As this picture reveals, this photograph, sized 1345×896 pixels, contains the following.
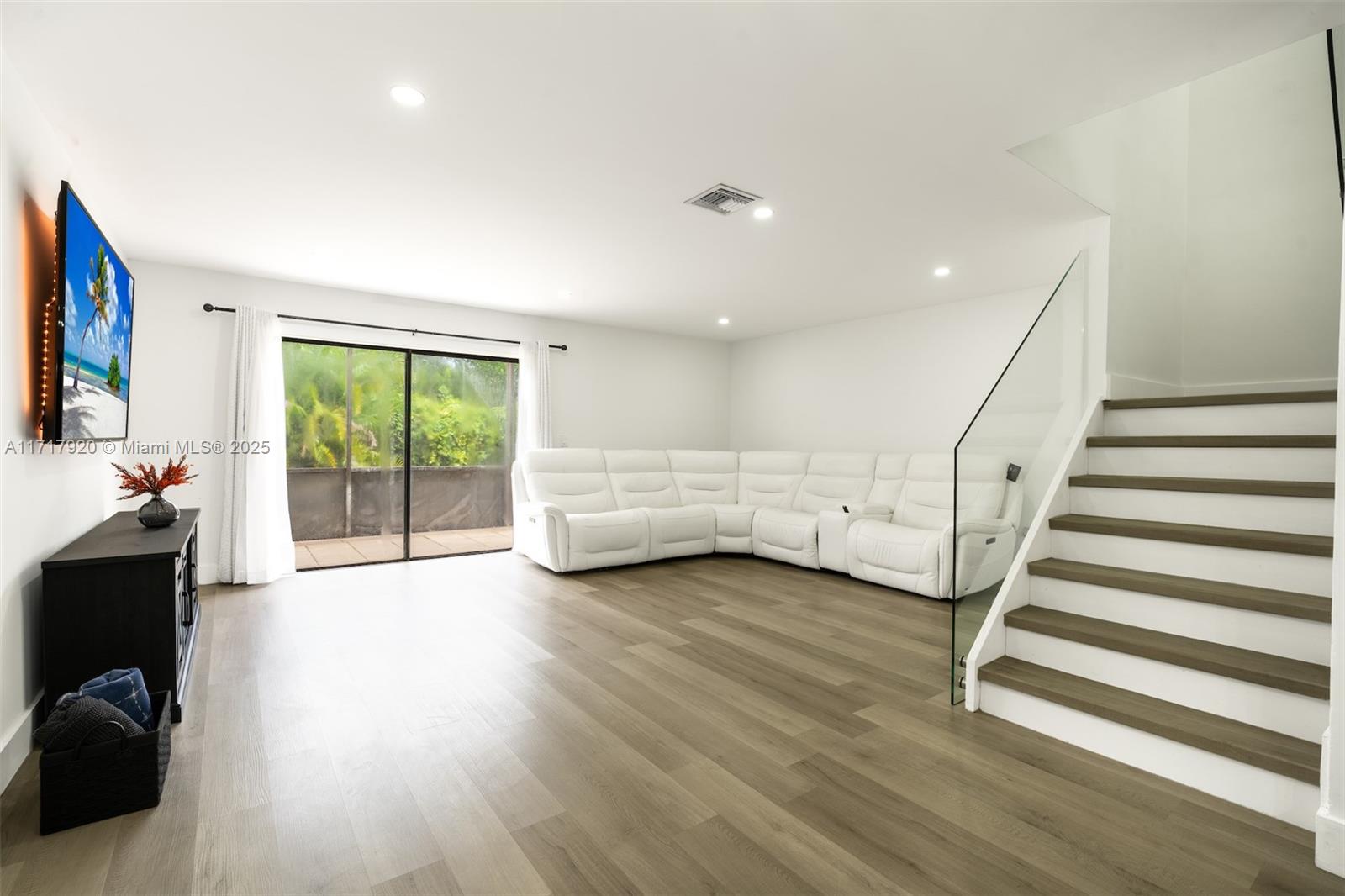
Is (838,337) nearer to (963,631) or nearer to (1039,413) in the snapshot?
(1039,413)

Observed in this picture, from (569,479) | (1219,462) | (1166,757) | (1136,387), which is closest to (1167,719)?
(1166,757)

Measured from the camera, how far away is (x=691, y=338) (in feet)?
24.5

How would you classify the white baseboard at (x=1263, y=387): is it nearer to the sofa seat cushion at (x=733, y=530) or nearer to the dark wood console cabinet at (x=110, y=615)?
the sofa seat cushion at (x=733, y=530)

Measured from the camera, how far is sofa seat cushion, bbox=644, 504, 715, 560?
5.51 meters

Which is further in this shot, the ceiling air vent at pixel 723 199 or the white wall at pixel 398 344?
Answer: the white wall at pixel 398 344

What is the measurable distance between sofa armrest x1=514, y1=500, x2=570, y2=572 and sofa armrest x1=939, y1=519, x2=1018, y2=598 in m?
3.17

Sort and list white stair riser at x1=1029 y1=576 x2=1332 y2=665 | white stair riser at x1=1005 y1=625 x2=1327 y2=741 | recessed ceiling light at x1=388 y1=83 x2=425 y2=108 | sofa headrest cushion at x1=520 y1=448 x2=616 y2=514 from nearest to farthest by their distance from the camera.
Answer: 1. white stair riser at x1=1005 y1=625 x2=1327 y2=741
2. white stair riser at x1=1029 y1=576 x2=1332 y2=665
3. recessed ceiling light at x1=388 y1=83 x2=425 y2=108
4. sofa headrest cushion at x1=520 y1=448 x2=616 y2=514

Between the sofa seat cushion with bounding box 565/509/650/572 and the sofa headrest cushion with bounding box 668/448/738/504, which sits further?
the sofa headrest cushion with bounding box 668/448/738/504

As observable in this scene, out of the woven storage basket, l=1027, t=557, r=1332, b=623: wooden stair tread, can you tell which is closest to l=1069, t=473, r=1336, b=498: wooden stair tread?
l=1027, t=557, r=1332, b=623: wooden stair tread

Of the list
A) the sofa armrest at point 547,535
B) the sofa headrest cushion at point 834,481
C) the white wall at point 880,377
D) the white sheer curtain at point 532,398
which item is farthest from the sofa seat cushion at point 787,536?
the white sheer curtain at point 532,398

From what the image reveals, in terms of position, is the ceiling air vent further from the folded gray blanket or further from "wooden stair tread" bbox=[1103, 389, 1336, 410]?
the folded gray blanket

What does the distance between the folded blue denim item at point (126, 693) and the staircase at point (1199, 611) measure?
301 cm

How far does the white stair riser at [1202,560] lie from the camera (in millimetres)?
2117

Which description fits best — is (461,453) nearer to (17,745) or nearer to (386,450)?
(386,450)
